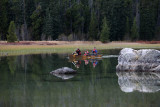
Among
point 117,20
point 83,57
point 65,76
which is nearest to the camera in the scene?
point 65,76

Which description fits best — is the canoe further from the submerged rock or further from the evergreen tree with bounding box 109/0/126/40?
the evergreen tree with bounding box 109/0/126/40

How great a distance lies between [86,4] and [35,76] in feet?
206

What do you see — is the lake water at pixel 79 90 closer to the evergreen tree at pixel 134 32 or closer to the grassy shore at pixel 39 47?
the grassy shore at pixel 39 47

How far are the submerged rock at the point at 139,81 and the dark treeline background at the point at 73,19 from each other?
47425mm

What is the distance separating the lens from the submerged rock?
2016 cm

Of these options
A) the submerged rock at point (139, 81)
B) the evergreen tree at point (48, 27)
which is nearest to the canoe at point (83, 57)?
A: the submerged rock at point (139, 81)

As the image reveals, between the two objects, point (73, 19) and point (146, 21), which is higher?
point (73, 19)

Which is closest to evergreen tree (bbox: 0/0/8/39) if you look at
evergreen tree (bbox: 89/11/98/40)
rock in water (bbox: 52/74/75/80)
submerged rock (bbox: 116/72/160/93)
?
evergreen tree (bbox: 89/11/98/40)

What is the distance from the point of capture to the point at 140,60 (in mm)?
28156

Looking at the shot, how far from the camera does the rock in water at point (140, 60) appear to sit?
27736 millimetres

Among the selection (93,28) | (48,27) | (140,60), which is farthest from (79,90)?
(93,28)

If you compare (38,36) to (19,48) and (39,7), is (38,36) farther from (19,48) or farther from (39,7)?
(19,48)

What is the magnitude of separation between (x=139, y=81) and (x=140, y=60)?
547cm

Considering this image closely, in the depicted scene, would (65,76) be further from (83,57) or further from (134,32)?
(134,32)
